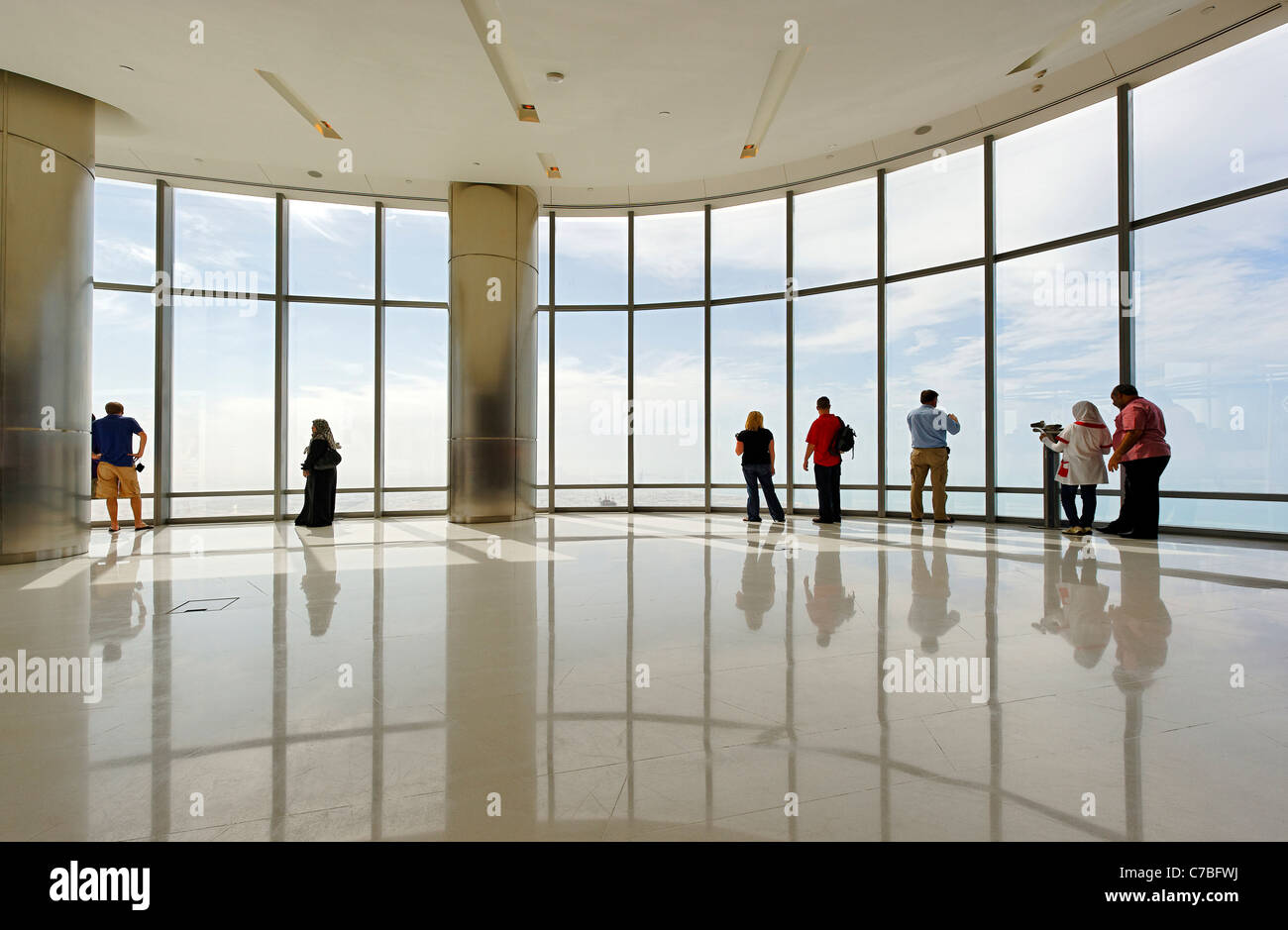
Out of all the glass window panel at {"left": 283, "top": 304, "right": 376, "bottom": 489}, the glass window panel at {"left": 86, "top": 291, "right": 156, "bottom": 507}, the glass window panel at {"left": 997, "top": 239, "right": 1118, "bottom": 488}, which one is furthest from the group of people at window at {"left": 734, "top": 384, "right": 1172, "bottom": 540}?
the glass window panel at {"left": 86, "top": 291, "right": 156, "bottom": 507}

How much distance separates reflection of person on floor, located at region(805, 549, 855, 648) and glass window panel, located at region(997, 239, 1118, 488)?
5.21 m

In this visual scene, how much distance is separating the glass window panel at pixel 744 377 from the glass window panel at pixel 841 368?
272 millimetres

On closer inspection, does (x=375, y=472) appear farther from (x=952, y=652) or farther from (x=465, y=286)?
(x=952, y=652)

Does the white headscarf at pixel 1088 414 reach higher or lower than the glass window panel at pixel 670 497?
higher

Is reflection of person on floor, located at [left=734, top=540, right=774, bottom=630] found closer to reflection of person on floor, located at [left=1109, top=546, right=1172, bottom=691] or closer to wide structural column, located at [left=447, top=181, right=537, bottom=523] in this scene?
reflection of person on floor, located at [left=1109, top=546, right=1172, bottom=691]

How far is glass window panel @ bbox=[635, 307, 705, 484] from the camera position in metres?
12.1

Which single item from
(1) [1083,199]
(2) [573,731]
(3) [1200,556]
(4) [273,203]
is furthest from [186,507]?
(1) [1083,199]

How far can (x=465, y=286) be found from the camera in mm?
10234

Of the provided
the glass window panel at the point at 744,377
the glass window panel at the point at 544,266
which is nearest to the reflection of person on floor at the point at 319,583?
the glass window panel at the point at 544,266

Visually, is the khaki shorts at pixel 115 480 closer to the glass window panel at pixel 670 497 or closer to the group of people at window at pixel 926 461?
the group of people at window at pixel 926 461

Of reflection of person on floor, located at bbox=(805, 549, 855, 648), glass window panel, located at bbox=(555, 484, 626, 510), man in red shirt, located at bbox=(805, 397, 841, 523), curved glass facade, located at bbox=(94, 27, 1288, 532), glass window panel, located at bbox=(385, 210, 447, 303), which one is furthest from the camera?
glass window panel, located at bbox=(555, 484, 626, 510)

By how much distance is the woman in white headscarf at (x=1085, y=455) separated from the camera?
8039mm
